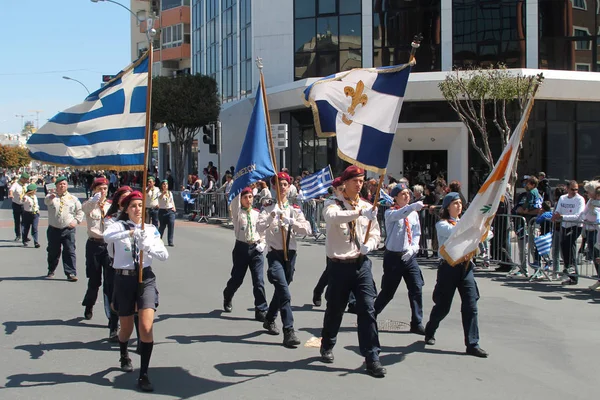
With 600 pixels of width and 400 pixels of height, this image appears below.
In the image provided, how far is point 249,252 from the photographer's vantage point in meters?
8.44

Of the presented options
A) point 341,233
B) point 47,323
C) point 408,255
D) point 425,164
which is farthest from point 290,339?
point 425,164

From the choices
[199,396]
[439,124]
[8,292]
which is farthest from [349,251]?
[439,124]

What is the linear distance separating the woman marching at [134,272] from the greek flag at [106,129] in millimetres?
873

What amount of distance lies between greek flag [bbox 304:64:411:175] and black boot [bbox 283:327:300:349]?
2.03 metres

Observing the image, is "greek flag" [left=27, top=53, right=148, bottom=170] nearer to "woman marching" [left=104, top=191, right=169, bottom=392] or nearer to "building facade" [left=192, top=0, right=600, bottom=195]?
"woman marching" [left=104, top=191, right=169, bottom=392]

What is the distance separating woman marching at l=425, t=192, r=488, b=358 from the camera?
6.89m

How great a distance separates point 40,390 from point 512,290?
24.7 feet

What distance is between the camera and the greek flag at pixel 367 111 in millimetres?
6465

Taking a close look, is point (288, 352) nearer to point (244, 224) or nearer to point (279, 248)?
point (279, 248)

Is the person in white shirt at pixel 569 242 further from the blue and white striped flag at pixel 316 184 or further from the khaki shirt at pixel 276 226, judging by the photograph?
the blue and white striped flag at pixel 316 184

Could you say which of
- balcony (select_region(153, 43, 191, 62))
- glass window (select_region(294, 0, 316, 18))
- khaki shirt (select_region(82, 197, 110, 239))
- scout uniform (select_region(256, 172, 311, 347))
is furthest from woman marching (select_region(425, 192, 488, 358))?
balcony (select_region(153, 43, 191, 62))

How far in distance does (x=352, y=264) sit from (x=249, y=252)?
2.37 metres

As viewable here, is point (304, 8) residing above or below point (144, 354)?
above

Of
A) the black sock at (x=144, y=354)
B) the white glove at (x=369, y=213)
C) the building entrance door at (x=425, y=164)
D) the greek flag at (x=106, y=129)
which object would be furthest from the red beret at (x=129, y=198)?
the building entrance door at (x=425, y=164)
